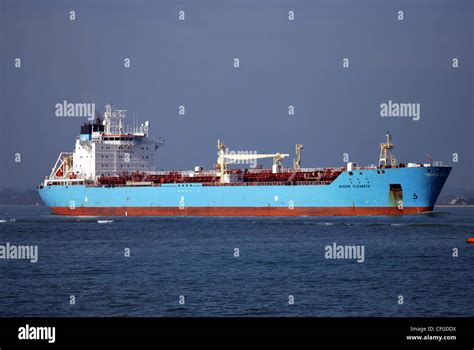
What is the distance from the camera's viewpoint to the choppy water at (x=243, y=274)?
21422mm

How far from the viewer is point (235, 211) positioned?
58562 mm

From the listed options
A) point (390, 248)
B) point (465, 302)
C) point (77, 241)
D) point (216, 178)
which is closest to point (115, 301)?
point (465, 302)

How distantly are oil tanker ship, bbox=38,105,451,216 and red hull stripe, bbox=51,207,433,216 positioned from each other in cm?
6

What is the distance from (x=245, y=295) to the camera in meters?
23.1

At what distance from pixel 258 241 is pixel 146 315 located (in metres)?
17.7
